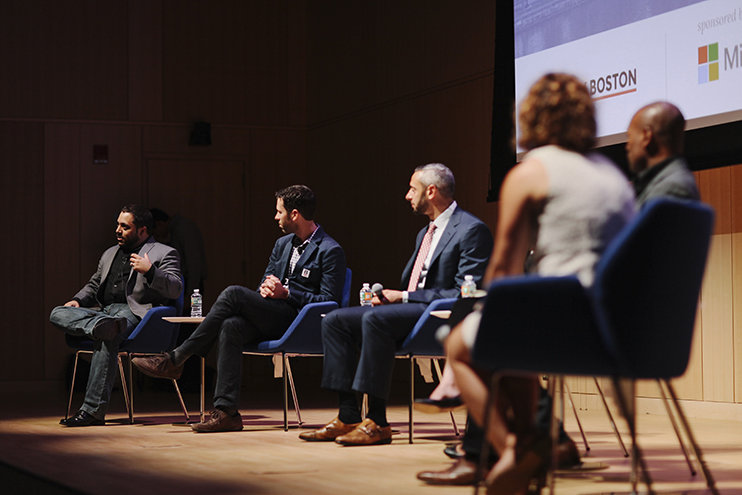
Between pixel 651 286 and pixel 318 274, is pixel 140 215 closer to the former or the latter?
pixel 318 274

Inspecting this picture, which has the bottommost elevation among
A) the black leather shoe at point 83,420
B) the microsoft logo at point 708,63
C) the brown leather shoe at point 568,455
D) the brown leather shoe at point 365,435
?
the black leather shoe at point 83,420

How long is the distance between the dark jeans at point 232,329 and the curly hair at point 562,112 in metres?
2.71

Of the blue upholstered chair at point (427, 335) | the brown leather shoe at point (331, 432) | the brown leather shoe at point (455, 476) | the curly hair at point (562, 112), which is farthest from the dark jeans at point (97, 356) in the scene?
the curly hair at point (562, 112)

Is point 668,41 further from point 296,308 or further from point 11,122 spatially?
point 11,122

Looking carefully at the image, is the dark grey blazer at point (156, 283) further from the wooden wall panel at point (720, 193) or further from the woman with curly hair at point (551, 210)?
the woman with curly hair at point (551, 210)

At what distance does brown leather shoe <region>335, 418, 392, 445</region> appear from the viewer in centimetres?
430

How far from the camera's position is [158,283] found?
5477 mm

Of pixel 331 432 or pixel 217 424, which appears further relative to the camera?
pixel 217 424

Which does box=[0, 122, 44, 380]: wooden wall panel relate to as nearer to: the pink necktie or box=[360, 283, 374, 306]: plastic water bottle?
box=[360, 283, 374, 306]: plastic water bottle

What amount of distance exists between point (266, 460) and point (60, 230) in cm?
578

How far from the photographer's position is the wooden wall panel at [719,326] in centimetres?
564

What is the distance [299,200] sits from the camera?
5223 millimetres

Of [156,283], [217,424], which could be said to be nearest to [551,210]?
[217,424]

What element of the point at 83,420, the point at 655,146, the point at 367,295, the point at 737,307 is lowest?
the point at 83,420
